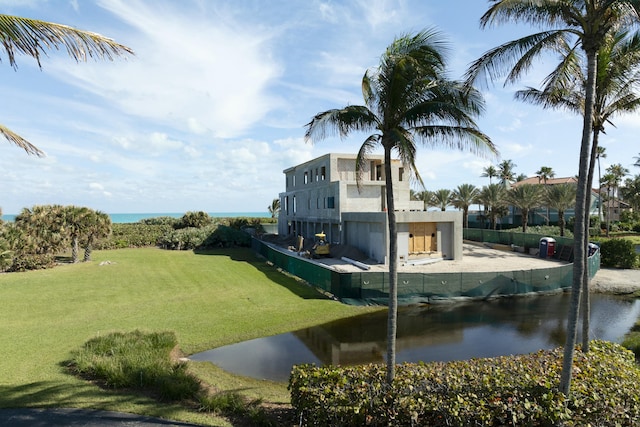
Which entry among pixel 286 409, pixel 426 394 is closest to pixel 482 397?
pixel 426 394

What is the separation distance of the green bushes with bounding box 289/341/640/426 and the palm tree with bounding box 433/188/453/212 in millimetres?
54027

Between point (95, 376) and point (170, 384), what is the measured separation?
279cm

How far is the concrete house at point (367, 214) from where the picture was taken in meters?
30.1

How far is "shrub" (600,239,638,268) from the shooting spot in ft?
98.1

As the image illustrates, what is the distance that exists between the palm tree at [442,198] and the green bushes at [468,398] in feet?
177

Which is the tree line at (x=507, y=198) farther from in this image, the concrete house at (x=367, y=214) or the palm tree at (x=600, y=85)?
the palm tree at (x=600, y=85)

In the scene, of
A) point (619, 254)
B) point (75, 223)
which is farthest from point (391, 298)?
point (75, 223)

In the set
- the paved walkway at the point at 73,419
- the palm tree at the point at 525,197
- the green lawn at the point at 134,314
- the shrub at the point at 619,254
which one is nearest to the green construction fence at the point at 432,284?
the green lawn at the point at 134,314

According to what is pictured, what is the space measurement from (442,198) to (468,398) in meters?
56.8

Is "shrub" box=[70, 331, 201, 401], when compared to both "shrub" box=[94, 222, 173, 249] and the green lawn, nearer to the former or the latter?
the green lawn

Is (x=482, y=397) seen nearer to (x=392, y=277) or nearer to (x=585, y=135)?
(x=392, y=277)

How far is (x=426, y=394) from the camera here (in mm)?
7605

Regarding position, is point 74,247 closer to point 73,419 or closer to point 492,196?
point 73,419

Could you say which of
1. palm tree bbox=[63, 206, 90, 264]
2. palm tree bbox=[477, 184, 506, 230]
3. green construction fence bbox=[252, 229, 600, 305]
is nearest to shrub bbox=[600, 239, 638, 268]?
green construction fence bbox=[252, 229, 600, 305]
